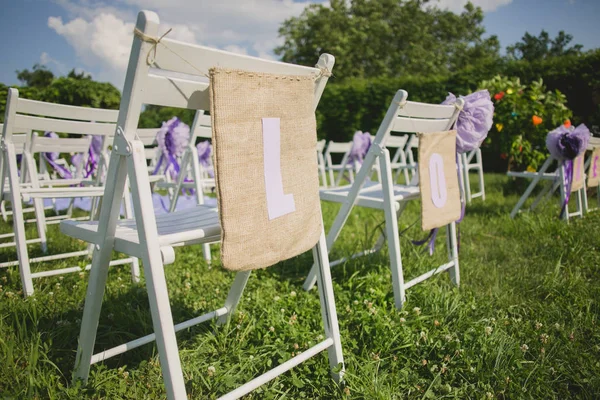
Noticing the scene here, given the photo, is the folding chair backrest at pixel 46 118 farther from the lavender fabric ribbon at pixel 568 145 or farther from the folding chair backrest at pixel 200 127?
the lavender fabric ribbon at pixel 568 145

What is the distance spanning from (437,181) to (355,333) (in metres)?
0.83

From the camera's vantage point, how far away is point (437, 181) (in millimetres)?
1848

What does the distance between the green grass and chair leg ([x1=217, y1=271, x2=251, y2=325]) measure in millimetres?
58

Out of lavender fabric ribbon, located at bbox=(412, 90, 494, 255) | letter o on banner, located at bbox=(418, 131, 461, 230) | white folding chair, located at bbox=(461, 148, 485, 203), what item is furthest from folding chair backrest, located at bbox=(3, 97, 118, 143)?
white folding chair, located at bbox=(461, 148, 485, 203)

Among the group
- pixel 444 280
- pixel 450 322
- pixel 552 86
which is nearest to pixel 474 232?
pixel 444 280

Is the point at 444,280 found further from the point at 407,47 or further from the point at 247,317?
the point at 407,47

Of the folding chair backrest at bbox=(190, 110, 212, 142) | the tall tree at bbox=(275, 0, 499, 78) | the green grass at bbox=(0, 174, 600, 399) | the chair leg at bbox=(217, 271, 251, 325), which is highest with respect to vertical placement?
the tall tree at bbox=(275, 0, 499, 78)

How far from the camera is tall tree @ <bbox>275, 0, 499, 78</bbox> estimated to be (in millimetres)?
21719

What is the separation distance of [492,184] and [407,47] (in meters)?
19.1

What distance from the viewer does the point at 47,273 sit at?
1.87m

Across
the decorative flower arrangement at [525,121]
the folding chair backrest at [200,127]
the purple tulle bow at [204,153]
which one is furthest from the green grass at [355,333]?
the purple tulle bow at [204,153]

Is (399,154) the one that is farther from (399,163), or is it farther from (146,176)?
(146,176)

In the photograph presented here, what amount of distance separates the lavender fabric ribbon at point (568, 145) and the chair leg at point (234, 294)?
2984 millimetres

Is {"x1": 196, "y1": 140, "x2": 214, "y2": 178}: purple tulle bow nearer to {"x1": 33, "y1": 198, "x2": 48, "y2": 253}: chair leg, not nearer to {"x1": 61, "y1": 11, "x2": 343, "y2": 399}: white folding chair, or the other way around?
{"x1": 33, "y1": 198, "x2": 48, "y2": 253}: chair leg
